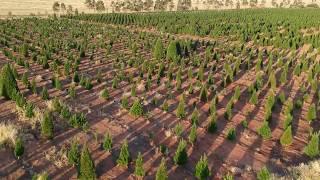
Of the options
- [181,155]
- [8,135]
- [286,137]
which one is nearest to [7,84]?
[8,135]

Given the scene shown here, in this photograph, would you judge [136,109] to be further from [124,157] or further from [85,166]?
[85,166]

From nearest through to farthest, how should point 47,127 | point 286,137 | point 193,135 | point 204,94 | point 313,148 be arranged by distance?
point 47,127 → point 313,148 → point 193,135 → point 286,137 → point 204,94

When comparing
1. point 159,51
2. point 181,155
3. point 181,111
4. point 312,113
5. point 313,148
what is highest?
point 159,51

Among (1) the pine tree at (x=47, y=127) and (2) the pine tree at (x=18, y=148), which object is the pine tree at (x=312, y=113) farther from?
(2) the pine tree at (x=18, y=148)

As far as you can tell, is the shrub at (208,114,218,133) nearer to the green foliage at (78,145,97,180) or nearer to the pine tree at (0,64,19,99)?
the green foliage at (78,145,97,180)

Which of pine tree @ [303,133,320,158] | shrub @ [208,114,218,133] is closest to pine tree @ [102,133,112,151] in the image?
shrub @ [208,114,218,133]

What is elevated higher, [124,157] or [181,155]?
[124,157]

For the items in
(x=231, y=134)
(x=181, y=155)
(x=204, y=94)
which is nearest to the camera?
(x=181, y=155)
